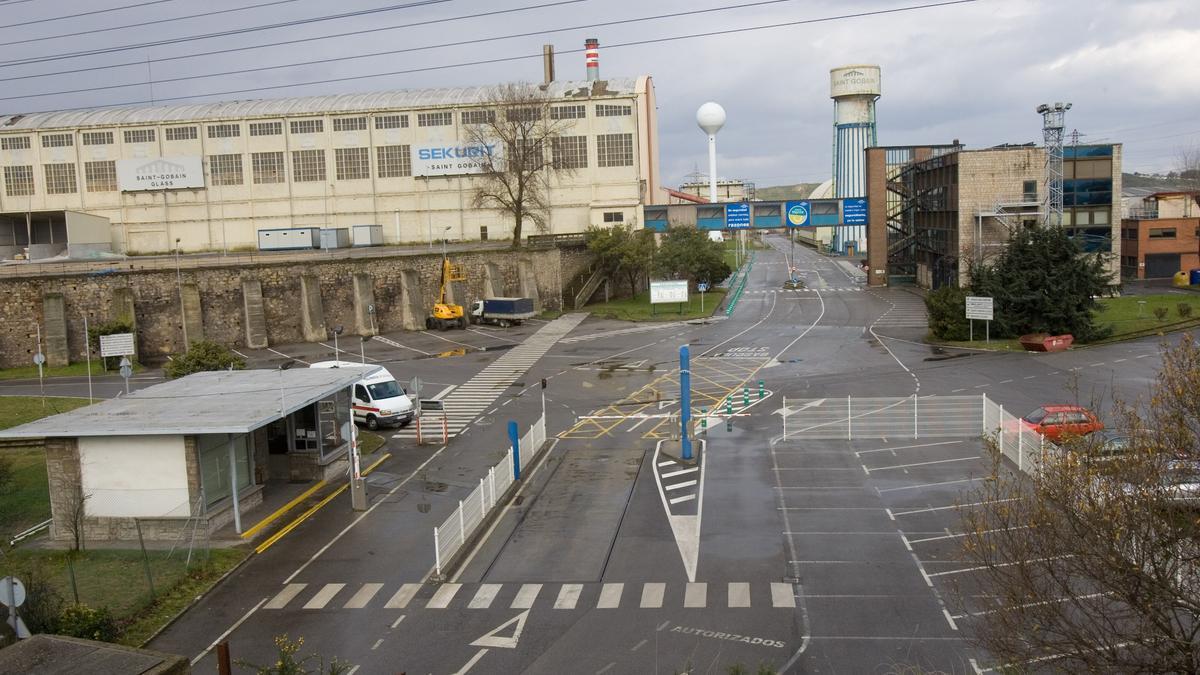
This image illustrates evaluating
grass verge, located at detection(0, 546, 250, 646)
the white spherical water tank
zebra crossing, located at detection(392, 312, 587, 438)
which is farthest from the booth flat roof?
the white spherical water tank

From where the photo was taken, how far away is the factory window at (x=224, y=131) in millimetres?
81375

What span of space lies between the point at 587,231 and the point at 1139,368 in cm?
4315

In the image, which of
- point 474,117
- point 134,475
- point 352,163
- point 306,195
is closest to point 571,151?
point 474,117

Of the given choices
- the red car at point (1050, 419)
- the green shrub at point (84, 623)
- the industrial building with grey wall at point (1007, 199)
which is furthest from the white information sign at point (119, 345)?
the industrial building with grey wall at point (1007, 199)

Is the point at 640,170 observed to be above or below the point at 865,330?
above

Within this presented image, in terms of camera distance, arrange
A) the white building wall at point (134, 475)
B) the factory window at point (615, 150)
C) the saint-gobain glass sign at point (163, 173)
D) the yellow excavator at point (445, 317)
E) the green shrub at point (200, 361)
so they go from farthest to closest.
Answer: the saint-gobain glass sign at point (163, 173) → the factory window at point (615, 150) → the yellow excavator at point (445, 317) → the green shrub at point (200, 361) → the white building wall at point (134, 475)

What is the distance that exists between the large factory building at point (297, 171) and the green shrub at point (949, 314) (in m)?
32.6

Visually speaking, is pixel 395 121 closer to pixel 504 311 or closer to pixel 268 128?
pixel 268 128

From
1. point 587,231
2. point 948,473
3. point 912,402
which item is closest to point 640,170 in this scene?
point 587,231

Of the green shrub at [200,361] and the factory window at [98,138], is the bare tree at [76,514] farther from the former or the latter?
the factory window at [98,138]

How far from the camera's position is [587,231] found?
76.9 meters

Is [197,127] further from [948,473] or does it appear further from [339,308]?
[948,473]

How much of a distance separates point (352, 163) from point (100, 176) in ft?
68.3

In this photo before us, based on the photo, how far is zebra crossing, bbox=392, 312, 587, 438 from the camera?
3706 cm
